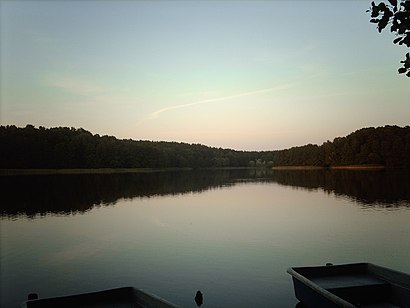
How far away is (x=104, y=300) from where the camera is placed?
8469mm

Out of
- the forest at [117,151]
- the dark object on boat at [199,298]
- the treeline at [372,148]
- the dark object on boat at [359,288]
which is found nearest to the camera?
the dark object on boat at [359,288]

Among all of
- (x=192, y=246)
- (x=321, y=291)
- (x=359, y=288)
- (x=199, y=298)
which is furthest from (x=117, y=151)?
(x=321, y=291)

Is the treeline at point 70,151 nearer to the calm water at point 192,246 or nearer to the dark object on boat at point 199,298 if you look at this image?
the calm water at point 192,246

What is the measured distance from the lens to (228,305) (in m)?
10.1

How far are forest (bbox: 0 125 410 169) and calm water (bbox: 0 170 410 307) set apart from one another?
213 feet

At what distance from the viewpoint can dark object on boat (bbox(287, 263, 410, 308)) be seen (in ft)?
27.4

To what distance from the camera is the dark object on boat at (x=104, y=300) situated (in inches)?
316

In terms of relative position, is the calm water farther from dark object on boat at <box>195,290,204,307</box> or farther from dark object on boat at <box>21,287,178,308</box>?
dark object on boat at <box>21,287,178,308</box>

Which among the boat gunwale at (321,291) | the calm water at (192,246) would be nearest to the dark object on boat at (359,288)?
the boat gunwale at (321,291)

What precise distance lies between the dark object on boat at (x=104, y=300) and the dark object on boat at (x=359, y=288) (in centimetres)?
333

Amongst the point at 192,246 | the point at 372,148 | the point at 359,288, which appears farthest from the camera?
the point at 372,148

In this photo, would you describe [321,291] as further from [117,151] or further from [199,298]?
[117,151]

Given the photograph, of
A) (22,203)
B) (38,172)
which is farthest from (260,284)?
(38,172)

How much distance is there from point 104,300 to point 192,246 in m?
9.19
